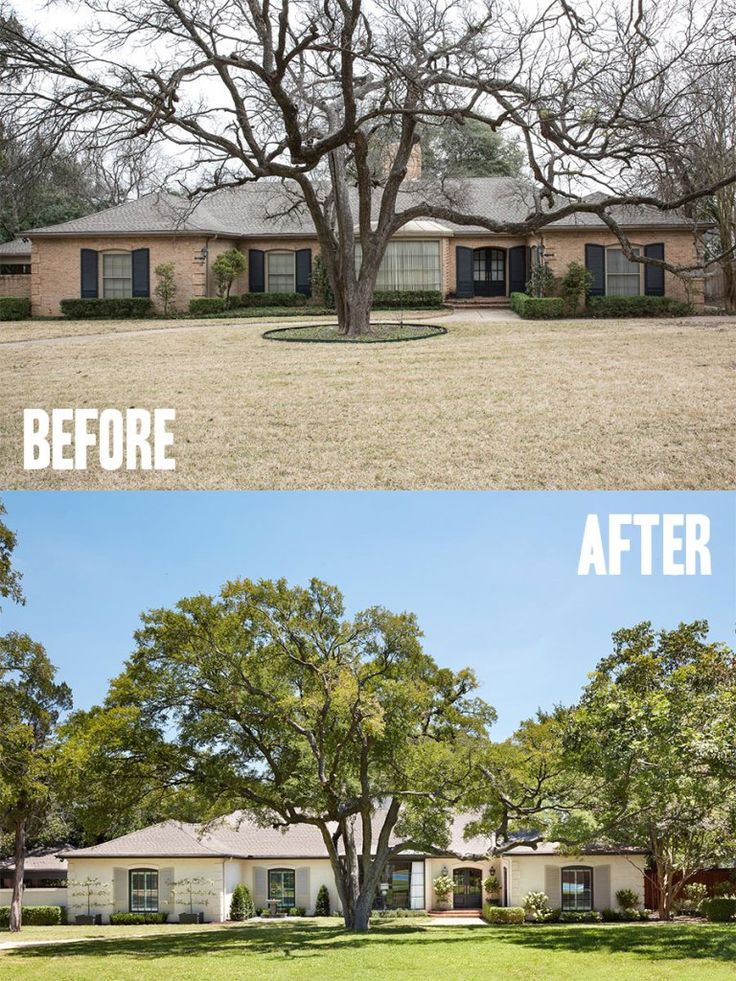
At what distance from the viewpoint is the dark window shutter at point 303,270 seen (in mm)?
34688

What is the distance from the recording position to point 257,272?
34625 mm

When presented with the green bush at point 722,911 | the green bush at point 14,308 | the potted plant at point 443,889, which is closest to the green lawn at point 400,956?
the green bush at point 722,911

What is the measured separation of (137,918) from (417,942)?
12.3 metres

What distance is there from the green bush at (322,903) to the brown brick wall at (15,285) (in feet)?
65.2

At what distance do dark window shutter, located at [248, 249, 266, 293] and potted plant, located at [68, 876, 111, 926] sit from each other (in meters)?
18.1

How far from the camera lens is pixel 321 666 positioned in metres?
15.8

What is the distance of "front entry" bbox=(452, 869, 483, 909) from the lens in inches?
1114

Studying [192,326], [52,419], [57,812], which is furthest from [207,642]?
[57,812]

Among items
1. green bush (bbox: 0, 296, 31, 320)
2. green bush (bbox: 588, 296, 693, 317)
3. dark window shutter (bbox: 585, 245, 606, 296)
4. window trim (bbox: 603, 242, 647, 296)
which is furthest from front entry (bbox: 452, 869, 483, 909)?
green bush (bbox: 0, 296, 31, 320)

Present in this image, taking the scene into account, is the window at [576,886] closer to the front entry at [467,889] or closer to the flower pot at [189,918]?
the front entry at [467,889]

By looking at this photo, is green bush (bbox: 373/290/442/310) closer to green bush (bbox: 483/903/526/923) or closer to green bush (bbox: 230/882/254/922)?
green bush (bbox: 230/882/254/922)

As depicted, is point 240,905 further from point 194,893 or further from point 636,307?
point 636,307

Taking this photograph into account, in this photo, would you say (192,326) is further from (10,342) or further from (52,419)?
(52,419)

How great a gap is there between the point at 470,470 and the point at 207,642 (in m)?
5.94
